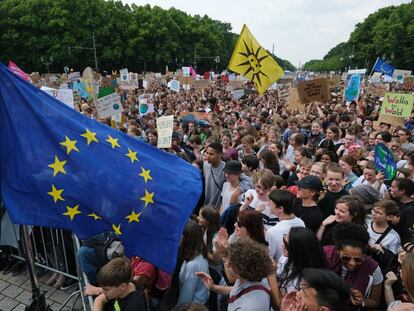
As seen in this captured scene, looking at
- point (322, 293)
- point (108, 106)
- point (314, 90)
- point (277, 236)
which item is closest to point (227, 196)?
point (277, 236)

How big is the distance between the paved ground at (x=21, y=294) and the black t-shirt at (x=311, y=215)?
2966mm

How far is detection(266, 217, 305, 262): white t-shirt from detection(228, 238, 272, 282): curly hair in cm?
76

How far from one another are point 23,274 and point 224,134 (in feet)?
15.7

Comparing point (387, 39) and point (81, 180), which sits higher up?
point (387, 39)

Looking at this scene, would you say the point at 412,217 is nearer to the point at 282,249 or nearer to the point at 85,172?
the point at 282,249

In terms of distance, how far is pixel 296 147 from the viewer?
271 inches

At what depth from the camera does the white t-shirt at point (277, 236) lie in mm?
3426

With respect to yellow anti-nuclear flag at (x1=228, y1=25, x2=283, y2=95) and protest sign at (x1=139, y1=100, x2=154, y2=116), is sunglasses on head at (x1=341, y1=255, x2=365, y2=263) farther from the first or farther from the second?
protest sign at (x1=139, y1=100, x2=154, y2=116)

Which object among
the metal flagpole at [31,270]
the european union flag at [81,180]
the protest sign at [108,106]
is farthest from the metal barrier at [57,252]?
the protest sign at [108,106]

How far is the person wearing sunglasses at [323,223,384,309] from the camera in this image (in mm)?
2834

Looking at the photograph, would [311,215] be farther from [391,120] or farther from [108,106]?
[391,120]

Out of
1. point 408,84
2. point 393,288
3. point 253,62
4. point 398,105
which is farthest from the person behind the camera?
point 408,84

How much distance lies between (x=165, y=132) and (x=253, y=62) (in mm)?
3639

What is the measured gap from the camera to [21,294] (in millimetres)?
4617
